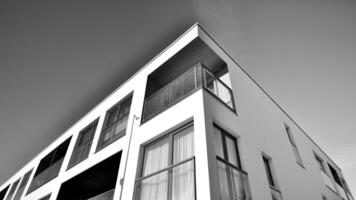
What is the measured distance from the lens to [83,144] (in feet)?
33.1

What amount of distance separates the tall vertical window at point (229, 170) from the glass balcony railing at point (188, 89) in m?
1.36

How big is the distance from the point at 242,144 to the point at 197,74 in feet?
7.93

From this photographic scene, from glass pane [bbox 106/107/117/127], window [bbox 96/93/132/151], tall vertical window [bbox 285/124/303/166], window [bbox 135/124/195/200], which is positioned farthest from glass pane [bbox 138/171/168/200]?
tall vertical window [bbox 285/124/303/166]

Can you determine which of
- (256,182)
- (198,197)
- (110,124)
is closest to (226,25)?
(256,182)

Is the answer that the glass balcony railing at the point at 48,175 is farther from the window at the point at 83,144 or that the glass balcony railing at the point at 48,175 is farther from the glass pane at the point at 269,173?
the glass pane at the point at 269,173

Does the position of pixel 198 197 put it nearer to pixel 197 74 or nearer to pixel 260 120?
pixel 197 74

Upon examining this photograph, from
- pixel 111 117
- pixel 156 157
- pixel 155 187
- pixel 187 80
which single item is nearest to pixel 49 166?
pixel 111 117

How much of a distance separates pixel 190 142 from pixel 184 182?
95cm

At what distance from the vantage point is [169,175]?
184 inches

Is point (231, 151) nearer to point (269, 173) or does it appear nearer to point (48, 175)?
point (269, 173)

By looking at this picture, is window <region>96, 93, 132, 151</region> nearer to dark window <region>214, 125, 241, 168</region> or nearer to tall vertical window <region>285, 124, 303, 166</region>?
dark window <region>214, 125, 241, 168</region>

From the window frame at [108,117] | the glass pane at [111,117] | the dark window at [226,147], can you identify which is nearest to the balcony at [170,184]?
the dark window at [226,147]

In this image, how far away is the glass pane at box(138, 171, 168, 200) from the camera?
4566mm

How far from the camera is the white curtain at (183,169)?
13.4ft
